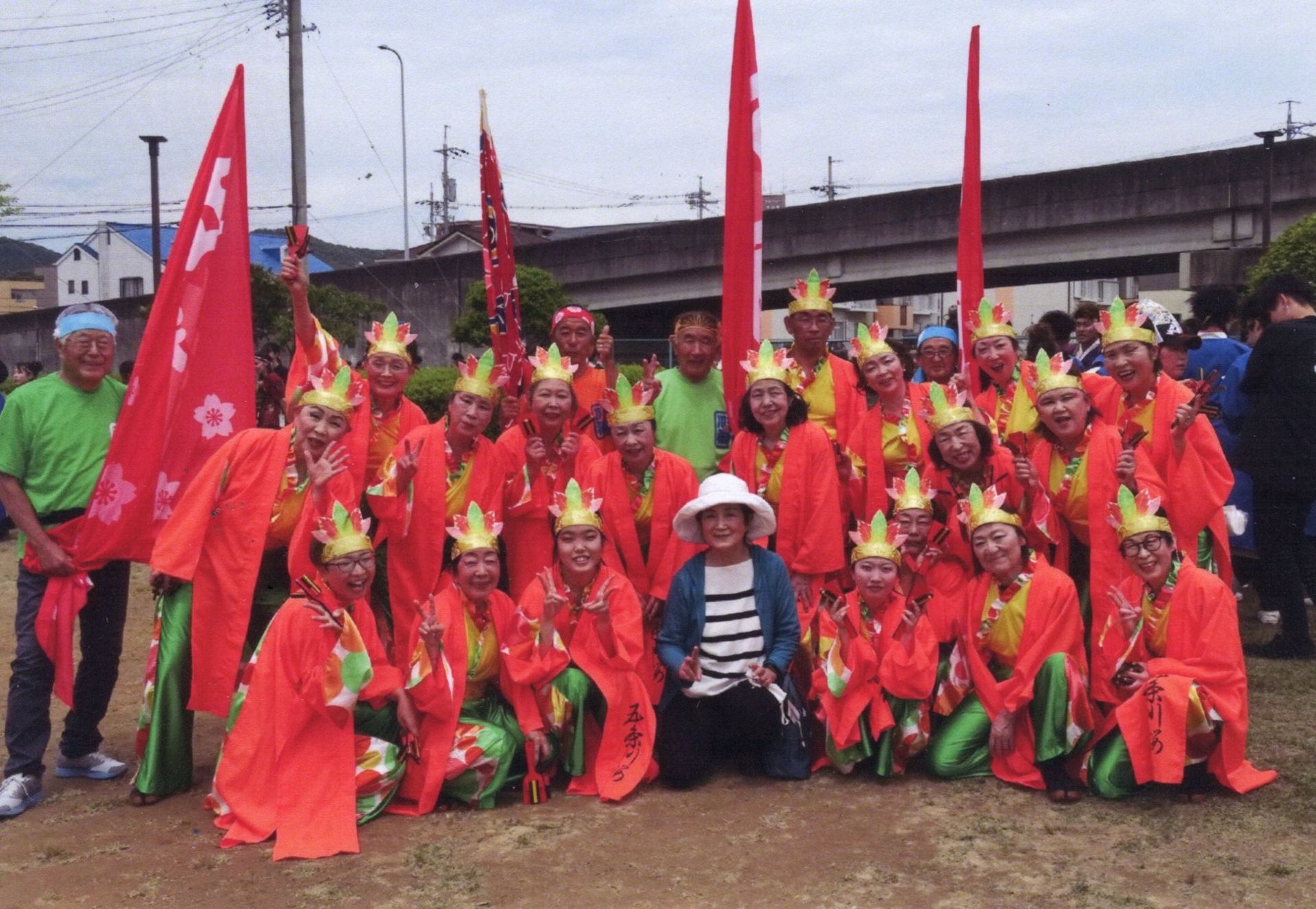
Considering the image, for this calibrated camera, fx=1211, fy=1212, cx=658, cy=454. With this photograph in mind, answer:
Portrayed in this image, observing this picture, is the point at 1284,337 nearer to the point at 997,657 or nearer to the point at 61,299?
the point at 997,657

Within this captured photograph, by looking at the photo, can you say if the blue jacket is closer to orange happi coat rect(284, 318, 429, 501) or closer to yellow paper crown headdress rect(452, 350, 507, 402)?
yellow paper crown headdress rect(452, 350, 507, 402)

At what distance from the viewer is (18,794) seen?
4441mm

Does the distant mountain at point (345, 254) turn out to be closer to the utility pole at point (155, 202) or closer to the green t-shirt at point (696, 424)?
the utility pole at point (155, 202)

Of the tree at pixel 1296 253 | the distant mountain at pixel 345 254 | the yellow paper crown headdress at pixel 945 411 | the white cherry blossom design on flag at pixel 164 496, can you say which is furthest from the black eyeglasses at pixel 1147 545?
the distant mountain at pixel 345 254

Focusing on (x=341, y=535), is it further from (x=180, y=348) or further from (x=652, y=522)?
(x=652, y=522)

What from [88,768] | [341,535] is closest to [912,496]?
[341,535]

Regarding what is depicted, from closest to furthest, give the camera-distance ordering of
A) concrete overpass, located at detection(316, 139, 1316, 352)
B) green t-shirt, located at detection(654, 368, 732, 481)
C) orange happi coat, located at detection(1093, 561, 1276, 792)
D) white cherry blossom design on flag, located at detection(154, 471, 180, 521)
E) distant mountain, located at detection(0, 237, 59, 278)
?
orange happi coat, located at detection(1093, 561, 1276, 792)
white cherry blossom design on flag, located at detection(154, 471, 180, 521)
green t-shirt, located at detection(654, 368, 732, 481)
concrete overpass, located at detection(316, 139, 1316, 352)
distant mountain, located at detection(0, 237, 59, 278)

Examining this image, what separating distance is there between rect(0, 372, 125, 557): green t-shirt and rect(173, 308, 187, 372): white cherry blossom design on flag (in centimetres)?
37

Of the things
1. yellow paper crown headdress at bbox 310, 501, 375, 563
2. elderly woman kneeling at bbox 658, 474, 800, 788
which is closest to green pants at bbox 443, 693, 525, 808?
elderly woman kneeling at bbox 658, 474, 800, 788

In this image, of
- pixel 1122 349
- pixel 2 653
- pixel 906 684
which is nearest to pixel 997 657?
pixel 906 684

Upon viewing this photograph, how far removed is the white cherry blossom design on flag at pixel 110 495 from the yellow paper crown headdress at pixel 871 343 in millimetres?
3009

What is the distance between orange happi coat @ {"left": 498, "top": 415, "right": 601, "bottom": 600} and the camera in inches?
205

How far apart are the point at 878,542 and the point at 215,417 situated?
8.91 ft

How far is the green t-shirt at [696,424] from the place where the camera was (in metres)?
5.48
